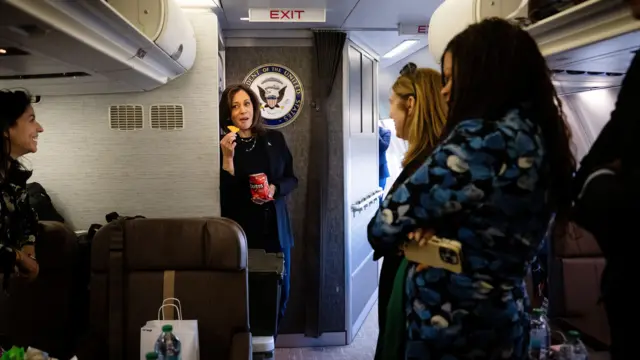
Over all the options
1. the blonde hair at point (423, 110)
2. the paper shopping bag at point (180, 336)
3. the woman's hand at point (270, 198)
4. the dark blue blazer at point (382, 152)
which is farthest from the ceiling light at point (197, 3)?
the dark blue blazer at point (382, 152)

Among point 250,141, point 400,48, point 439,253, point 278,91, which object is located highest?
point 400,48

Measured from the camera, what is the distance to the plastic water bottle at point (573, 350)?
80.2 inches

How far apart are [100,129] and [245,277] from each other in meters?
1.36

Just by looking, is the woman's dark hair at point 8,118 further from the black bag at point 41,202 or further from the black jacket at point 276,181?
the black jacket at point 276,181

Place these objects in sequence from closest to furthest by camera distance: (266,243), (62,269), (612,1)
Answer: (612,1) < (62,269) < (266,243)

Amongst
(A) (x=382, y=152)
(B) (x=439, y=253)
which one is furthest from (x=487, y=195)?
(A) (x=382, y=152)

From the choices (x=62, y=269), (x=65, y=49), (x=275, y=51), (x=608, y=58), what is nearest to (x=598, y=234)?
(x=608, y=58)

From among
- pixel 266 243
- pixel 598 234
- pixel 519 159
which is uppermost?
pixel 519 159

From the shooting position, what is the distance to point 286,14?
3.76m

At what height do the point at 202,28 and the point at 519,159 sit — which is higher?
the point at 202,28

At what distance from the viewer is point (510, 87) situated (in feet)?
4.73

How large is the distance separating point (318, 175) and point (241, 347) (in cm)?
228

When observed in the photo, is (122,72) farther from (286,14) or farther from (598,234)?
(598,234)

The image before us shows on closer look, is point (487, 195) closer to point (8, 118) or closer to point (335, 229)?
point (8, 118)
